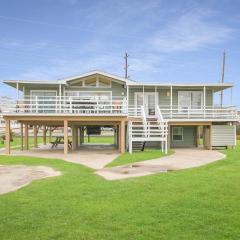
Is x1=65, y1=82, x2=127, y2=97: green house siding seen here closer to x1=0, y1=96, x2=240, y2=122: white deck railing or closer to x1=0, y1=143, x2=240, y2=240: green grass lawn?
Answer: x1=0, y1=96, x2=240, y2=122: white deck railing

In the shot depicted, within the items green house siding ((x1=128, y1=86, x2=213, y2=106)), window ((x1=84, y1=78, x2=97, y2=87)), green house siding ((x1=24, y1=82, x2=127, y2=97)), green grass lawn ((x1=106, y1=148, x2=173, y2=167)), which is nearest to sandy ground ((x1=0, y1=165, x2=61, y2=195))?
green grass lawn ((x1=106, y1=148, x2=173, y2=167))

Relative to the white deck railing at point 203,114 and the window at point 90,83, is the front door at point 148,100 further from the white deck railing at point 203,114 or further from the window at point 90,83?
the window at point 90,83

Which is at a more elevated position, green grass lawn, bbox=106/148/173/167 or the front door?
the front door

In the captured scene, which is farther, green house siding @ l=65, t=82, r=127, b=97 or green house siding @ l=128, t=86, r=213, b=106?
green house siding @ l=128, t=86, r=213, b=106

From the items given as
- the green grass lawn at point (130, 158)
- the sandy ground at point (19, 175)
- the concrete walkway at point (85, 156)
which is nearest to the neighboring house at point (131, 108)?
the concrete walkway at point (85, 156)

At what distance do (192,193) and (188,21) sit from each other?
19750 mm

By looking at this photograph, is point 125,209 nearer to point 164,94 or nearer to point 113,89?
point 113,89

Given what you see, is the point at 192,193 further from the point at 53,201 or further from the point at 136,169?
the point at 136,169

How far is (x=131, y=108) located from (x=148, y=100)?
12.2ft

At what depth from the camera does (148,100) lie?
1170 inches

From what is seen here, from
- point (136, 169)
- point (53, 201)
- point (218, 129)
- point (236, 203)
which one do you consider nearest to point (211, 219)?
point (236, 203)

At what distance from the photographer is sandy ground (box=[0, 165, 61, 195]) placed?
1162 centimetres

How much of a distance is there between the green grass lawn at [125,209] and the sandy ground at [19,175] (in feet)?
1.86

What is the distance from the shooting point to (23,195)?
10.1 m
